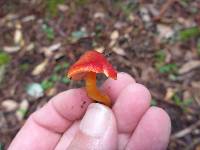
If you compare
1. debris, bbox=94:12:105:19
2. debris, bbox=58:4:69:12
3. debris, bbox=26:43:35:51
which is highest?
debris, bbox=58:4:69:12

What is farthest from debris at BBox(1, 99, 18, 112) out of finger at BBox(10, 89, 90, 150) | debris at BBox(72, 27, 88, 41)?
finger at BBox(10, 89, 90, 150)

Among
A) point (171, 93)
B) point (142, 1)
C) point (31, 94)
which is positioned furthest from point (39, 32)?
point (171, 93)

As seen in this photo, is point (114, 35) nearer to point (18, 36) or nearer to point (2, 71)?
point (18, 36)

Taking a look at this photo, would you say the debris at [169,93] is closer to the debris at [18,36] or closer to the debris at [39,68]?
the debris at [39,68]

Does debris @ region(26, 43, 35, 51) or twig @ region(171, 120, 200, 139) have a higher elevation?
debris @ region(26, 43, 35, 51)

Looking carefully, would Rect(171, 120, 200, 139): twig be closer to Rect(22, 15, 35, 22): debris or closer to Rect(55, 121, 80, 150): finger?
Rect(55, 121, 80, 150): finger

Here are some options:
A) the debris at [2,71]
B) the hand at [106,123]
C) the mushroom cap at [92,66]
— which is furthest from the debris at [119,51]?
the mushroom cap at [92,66]

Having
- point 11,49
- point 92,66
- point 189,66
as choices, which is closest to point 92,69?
point 92,66
